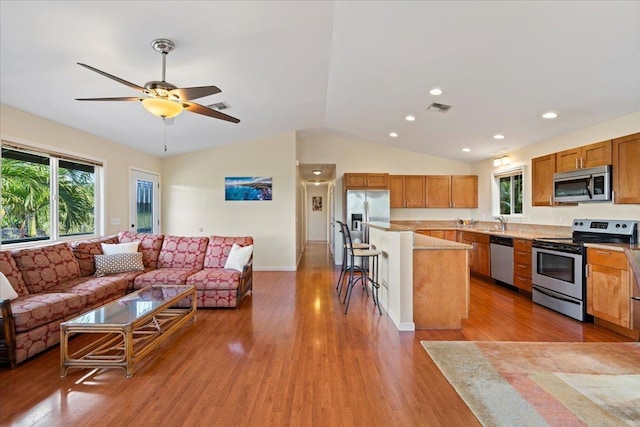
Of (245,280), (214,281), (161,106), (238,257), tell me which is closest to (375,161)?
(238,257)

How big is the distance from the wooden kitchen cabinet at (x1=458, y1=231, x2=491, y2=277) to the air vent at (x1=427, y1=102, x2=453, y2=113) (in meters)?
2.29

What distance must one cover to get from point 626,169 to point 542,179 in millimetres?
1273

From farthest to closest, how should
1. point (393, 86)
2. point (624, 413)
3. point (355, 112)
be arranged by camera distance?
point (355, 112) < point (393, 86) < point (624, 413)

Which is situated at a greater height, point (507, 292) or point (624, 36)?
point (624, 36)

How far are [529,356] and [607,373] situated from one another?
19.5 inches

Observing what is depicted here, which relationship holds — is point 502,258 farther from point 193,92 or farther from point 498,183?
point 193,92

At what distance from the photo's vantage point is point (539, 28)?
8.48 ft

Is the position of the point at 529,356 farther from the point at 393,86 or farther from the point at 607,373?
the point at 393,86

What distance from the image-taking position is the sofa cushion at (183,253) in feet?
15.6

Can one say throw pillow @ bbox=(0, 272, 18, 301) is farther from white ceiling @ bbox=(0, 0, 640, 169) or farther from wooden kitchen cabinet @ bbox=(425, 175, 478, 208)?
wooden kitchen cabinet @ bbox=(425, 175, 478, 208)

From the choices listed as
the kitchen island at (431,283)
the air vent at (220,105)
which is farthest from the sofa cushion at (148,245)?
the kitchen island at (431,283)

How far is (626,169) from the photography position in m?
3.59

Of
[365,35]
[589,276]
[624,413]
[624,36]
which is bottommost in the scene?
[624,413]

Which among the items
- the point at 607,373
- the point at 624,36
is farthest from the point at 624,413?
the point at 624,36
